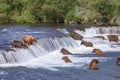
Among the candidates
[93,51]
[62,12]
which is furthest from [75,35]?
[62,12]

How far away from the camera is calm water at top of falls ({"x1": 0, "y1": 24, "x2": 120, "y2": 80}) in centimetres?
2878

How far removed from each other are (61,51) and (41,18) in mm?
27009

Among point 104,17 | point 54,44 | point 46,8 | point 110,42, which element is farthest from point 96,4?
point 54,44

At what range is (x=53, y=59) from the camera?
35125 millimetres

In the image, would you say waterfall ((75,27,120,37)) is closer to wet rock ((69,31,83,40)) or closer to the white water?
the white water

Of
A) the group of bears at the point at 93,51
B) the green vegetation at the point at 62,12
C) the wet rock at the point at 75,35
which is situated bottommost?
the green vegetation at the point at 62,12

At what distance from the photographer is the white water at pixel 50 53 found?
106 ft

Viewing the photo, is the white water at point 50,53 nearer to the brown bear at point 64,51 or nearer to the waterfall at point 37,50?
the waterfall at point 37,50

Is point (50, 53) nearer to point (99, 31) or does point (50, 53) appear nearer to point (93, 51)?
point (93, 51)

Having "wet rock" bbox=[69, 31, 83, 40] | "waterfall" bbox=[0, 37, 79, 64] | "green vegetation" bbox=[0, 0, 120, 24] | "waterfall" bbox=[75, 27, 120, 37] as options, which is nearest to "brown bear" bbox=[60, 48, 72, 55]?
"waterfall" bbox=[0, 37, 79, 64]

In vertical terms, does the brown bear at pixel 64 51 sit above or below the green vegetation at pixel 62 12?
above

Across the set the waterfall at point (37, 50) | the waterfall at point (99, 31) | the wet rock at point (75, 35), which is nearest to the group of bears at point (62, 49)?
the waterfall at point (37, 50)

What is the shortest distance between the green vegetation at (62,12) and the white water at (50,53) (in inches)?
576

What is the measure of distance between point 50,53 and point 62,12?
2732 centimetres
